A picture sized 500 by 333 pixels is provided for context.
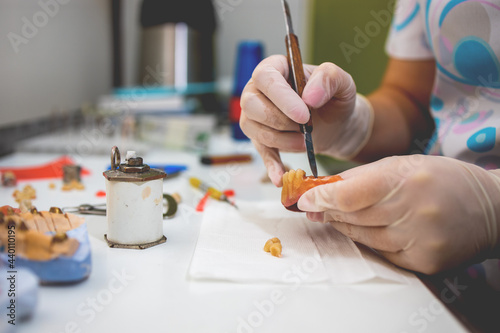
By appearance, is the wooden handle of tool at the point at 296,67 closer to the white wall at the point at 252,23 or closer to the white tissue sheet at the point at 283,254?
the white tissue sheet at the point at 283,254

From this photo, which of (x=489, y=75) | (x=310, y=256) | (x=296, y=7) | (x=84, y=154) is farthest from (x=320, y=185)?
(x=296, y=7)

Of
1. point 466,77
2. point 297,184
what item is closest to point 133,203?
point 297,184

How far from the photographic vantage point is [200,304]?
0.51 metres

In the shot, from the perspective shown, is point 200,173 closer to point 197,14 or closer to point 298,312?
point 298,312

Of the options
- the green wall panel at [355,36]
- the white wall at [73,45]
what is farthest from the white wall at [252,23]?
the green wall panel at [355,36]

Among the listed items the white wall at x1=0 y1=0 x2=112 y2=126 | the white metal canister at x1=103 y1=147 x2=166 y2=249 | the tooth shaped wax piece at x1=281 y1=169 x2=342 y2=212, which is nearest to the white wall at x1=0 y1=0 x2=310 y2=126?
the white wall at x1=0 y1=0 x2=112 y2=126

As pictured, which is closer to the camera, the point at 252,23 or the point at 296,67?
the point at 296,67

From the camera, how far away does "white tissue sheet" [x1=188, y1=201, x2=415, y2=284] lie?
22.8 inches

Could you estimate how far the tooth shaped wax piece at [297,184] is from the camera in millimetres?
698

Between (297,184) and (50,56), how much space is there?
1462mm

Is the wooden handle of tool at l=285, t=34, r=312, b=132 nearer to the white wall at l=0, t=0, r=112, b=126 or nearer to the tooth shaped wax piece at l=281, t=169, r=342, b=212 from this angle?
the tooth shaped wax piece at l=281, t=169, r=342, b=212

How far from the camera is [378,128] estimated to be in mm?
1162

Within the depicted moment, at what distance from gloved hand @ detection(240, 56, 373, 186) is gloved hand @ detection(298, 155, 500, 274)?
23 cm

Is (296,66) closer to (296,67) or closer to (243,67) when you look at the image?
(296,67)
